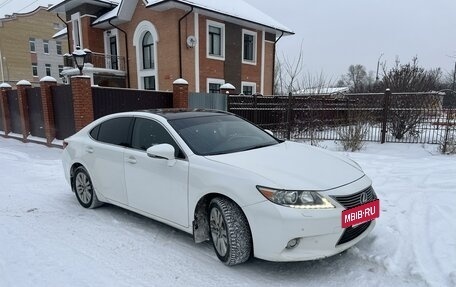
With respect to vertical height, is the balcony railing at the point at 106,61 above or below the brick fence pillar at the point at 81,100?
above

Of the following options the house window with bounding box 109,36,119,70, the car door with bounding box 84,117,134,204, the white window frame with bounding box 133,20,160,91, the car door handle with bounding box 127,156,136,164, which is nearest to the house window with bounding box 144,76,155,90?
the white window frame with bounding box 133,20,160,91

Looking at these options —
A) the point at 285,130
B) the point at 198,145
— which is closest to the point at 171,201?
the point at 198,145

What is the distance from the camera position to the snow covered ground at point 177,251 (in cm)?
295

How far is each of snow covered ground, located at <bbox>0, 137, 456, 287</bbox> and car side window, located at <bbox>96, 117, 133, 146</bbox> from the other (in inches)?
42.6

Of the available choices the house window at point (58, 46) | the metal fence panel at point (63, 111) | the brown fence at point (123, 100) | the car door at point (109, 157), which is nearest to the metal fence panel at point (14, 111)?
the metal fence panel at point (63, 111)

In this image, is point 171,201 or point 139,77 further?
point 139,77

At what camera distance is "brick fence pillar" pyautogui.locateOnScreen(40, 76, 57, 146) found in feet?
37.0

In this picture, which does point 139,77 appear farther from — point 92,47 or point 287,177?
point 287,177

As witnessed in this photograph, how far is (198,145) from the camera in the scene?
3631 mm

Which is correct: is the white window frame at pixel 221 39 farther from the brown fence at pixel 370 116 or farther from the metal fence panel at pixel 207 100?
the brown fence at pixel 370 116

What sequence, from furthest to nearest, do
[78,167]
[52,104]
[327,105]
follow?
1. [327,105]
2. [52,104]
3. [78,167]

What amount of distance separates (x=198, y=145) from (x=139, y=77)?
56.5 feet

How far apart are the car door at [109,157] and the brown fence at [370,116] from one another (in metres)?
7.05

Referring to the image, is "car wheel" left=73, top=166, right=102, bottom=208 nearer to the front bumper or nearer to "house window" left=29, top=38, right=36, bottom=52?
the front bumper
